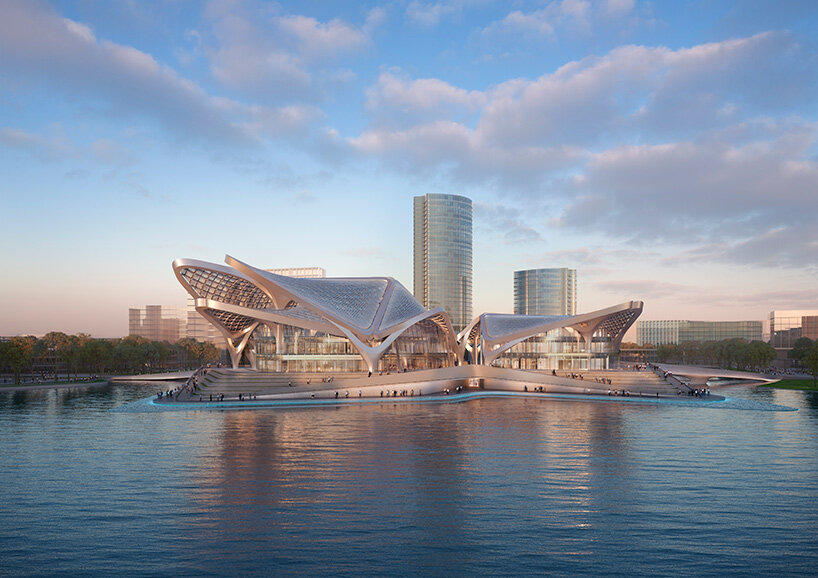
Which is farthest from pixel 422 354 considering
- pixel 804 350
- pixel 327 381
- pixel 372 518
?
pixel 804 350

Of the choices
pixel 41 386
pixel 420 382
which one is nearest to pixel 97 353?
pixel 41 386

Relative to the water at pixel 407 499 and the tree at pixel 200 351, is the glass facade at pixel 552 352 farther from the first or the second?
the tree at pixel 200 351

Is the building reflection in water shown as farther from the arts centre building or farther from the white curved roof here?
the white curved roof

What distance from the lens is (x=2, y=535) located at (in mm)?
19688

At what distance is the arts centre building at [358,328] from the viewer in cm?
A: 7456

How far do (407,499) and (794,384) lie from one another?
8612 centimetres

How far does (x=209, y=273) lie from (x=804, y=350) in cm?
11184

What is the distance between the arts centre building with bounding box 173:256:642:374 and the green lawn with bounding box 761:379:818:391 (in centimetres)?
2216

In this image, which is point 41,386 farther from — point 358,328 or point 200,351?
point 200,351

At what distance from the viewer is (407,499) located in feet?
77.0

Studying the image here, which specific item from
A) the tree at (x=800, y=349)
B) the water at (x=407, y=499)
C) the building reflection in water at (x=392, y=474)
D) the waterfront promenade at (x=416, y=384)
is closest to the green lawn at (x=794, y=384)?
the waterfront promenade at (x=416, y=384)

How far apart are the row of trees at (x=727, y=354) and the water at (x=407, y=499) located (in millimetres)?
79046

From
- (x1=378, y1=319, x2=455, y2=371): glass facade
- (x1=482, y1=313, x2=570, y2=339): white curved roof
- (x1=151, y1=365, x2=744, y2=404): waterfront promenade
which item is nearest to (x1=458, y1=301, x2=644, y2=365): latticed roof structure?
(x1=482, y1=313, x2=570, y2=339): white curved roof

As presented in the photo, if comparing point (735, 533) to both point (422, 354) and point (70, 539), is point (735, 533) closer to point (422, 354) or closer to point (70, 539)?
point (70, 539)
